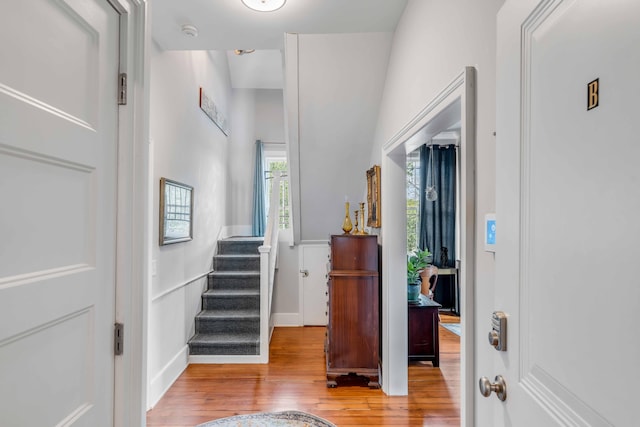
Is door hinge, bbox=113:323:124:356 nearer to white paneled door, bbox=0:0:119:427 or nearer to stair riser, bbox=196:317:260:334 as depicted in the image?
white paneled door, bbox=0:0:119:427

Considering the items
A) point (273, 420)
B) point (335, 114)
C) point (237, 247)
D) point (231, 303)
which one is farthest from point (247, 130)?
point (273, 420)

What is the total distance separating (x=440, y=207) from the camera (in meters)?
5.16

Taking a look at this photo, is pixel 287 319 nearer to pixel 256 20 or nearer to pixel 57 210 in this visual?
pixel 256 20

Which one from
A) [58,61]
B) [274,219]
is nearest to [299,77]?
[274,219]

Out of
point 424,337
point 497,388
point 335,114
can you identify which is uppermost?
point 335,114

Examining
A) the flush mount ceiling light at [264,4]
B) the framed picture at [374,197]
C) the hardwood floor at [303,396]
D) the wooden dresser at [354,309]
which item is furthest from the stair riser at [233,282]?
the flush mount ceiling light at [264,4]

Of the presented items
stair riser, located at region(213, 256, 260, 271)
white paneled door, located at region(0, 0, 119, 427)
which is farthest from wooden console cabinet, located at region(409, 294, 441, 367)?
white paneled door, located at region(0, 0, 119, 427)

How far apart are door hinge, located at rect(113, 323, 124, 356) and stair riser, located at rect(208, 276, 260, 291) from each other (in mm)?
2774

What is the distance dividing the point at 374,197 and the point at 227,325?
2026mm

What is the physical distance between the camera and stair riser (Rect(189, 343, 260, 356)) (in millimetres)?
3160

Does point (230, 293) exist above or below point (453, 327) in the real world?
above

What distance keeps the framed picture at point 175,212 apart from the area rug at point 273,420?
1.38m

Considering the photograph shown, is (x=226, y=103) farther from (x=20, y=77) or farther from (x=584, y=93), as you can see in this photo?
(x=584, y=93)

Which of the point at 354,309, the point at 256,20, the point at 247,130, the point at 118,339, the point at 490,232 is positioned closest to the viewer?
the point at 118,339
